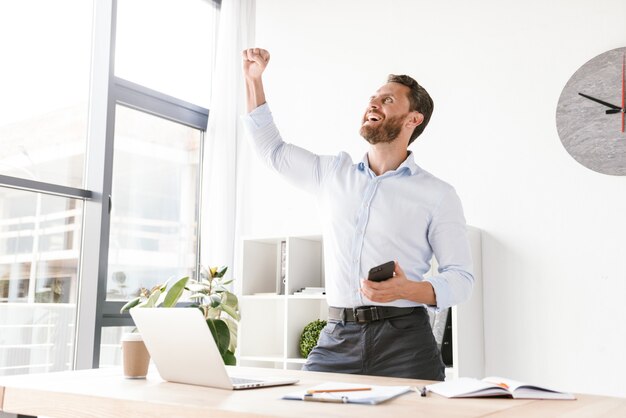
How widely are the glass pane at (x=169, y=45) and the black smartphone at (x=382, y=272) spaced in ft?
9.90

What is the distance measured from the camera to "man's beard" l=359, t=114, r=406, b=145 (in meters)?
2.21

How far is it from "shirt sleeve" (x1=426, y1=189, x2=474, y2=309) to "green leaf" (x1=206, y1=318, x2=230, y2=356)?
76.3 inches

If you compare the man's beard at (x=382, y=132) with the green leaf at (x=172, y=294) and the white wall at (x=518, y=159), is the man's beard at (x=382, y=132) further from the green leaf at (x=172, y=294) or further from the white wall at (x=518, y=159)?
the green leaf at (x=172, y=294)

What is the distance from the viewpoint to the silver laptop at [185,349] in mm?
1367

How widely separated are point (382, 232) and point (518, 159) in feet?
5.31

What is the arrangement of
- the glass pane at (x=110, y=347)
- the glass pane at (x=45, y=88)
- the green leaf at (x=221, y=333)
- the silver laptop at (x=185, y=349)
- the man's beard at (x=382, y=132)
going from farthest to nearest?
the glass pane at (x=110, y=347), the green leaf at (x=221, y=333), the glass pane at (x=45, y=88), the man's beard at (x=382, y=132), the silver laptop at (x=185, y=349)

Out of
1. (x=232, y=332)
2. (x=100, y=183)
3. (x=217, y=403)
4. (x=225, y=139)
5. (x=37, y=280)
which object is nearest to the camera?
(x=217, y=403)

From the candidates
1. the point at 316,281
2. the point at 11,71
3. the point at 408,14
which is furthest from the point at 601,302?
the point at 11,71

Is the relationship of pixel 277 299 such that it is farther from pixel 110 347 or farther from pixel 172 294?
pixel 110 347

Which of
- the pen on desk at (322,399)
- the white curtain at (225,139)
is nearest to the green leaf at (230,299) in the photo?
the white curtain at (225,139)

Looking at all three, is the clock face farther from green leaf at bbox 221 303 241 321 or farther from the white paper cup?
the white paper cup

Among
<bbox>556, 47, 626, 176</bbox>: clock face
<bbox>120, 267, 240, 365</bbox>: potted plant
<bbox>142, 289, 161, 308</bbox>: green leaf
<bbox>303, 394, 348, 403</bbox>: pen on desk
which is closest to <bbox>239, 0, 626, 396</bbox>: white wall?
<bbox>556, 47, 626, 176</bbox>: clock face

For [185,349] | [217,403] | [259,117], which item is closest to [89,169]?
[259,117]

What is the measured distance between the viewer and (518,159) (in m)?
3.43
